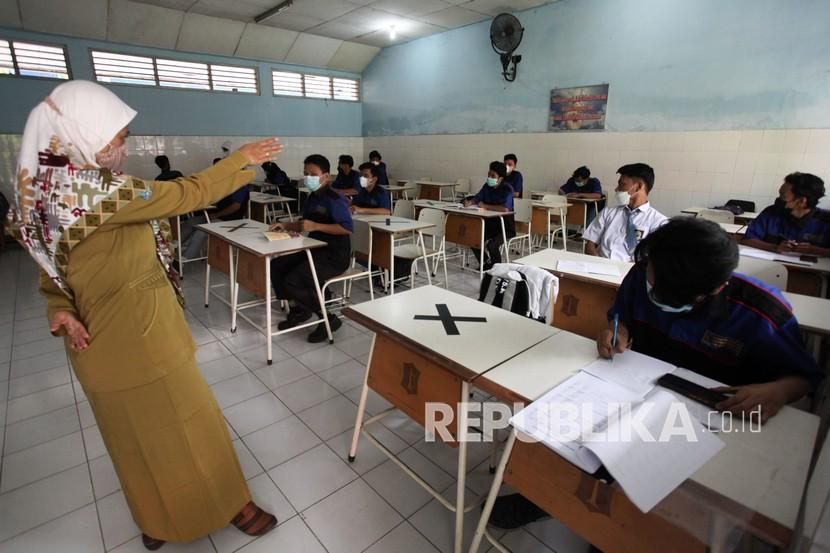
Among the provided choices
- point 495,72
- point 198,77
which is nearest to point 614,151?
point 495,72

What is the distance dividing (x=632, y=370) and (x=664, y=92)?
5.33 m

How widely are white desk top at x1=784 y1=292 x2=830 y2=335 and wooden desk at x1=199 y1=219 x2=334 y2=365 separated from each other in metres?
2.63

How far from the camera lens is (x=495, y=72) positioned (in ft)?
22.5

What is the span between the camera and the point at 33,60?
5914 mm

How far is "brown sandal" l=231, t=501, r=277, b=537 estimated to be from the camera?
5.06ft

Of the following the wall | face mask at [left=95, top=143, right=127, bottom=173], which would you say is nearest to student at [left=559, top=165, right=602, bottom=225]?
the wall

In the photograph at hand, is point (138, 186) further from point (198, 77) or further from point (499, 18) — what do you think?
point (198, 77)

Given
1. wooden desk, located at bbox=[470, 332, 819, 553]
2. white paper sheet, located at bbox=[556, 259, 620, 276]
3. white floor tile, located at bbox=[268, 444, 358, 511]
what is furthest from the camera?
white paper sheet, located at bbox=[556, 259, 620, 276]

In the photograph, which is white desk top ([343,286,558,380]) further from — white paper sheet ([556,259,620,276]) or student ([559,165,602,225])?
student ([559,165,602,225])

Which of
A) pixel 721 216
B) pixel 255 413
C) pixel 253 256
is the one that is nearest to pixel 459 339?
pixel 255 413

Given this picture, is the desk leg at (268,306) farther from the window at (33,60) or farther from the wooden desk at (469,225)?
the window at (33,60)

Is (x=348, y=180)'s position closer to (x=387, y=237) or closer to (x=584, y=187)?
(x=387, y=237)

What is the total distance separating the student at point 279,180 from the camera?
761 centimetres

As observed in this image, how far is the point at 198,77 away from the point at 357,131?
3485 mm
